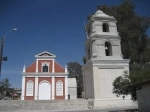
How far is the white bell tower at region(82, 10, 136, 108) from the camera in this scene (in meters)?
22.4

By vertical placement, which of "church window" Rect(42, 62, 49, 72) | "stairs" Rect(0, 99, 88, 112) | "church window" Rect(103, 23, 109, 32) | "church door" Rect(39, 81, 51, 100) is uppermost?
"church window" Rect(103, 23, 109, 32)

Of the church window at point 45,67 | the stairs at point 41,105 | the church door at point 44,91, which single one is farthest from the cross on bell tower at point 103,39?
the church window at point 45,67

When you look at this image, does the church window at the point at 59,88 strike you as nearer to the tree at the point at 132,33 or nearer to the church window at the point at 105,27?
the tree at the point at 132,33

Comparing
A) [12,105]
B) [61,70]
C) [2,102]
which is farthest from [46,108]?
[61,70]

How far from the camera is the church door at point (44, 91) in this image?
37.7 meters

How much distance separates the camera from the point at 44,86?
1512 inches

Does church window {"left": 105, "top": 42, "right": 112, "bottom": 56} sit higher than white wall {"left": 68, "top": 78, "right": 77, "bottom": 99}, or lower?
higher

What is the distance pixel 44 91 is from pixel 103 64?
1842cm

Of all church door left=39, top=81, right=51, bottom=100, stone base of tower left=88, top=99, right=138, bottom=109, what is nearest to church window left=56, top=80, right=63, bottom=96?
church door left=39, top=81, right=51, bottom=100

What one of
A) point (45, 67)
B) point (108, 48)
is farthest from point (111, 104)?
point (45, 67)

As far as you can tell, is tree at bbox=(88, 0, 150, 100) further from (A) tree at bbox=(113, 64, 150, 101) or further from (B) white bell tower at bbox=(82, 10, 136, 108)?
(A) tree at bbox=(113, 64, 150, 101)

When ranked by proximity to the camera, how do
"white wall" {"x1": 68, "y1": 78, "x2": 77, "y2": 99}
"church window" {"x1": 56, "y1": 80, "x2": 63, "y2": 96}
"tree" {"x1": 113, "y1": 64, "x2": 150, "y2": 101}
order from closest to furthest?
"tree" {"x1": 113, "y1": 64, "x2": 150, "y2": 101}, "church window" {"x1": 56, "y1": 80, "x2": 63, "y2": 96}, "white wall" {"x1": 68, "y1": 78, "x2": 77, "y2": 99}

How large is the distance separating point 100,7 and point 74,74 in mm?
37207

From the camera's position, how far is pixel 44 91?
38.0m
